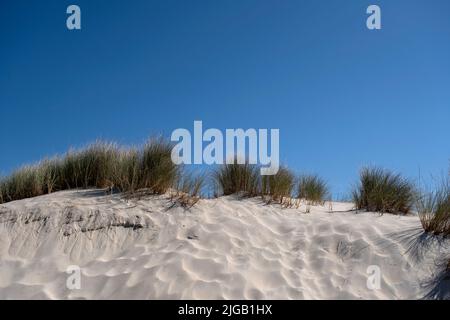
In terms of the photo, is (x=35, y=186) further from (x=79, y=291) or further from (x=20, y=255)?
(x=79, y=291)

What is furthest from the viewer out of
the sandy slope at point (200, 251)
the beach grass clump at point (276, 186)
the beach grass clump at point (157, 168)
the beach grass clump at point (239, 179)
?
the beach grass clump at point (239, 179)

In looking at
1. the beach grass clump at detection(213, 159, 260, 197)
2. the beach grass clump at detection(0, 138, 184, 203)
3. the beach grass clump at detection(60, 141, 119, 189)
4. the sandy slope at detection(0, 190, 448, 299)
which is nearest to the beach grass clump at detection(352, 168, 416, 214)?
the sandy slope at detection(0, 190, 448, 299)

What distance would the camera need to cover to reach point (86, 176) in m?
7.79

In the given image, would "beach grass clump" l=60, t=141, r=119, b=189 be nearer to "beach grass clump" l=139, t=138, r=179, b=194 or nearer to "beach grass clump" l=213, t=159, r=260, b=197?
"beach grass clump" l=139, t=138, r=179, b=194

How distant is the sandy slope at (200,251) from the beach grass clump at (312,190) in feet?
5.50

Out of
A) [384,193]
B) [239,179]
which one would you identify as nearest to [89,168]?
[239,179]

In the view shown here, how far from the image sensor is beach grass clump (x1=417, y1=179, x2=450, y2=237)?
5.44m

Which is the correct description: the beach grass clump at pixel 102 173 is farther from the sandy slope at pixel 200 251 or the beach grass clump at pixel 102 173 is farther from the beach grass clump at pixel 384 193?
the beach grass clump at pixel 384 193

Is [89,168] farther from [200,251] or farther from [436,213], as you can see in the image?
[436,213]

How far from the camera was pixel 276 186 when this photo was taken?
766 centimetres

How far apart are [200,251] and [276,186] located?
8.34 feet

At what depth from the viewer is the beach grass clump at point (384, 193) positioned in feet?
23.3

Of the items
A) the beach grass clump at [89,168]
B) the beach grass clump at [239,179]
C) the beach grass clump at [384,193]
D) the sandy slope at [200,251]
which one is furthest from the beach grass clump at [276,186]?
the beach grass clump at [89,168]
